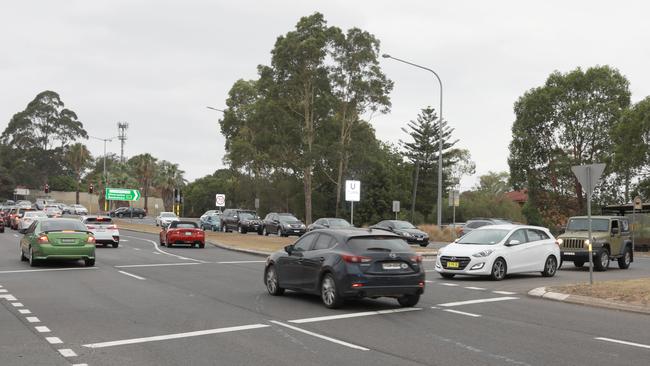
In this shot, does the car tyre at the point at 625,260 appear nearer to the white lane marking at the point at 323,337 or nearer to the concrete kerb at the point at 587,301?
the concrete kerb at the point at 587,301

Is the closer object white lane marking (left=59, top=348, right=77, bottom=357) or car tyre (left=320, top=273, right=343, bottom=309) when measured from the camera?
white lane marking (left=59, top=348, right=77, bottom=357)

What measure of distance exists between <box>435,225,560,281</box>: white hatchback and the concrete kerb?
2.68 meters

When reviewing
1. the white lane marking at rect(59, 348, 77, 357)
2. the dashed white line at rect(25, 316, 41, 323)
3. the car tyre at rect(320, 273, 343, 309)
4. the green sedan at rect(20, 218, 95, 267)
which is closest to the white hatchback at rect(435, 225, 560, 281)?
the car tyre at rect(320, 273, 343, 309)

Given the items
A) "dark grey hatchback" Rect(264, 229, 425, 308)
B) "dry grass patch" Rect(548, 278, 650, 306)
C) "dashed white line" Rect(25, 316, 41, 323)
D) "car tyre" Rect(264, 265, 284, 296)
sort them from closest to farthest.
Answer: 1. "dashed white line" Rect(25, 316, 41, 323)
2. "dark grey hatchback" Rect(264, 229, 425, 308)
3. "dry grass patch" Rect(548, 278, 650, 306)
4. "car tyre" Rect(264, 265, 284, 296)

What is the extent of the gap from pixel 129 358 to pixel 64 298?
6.43m

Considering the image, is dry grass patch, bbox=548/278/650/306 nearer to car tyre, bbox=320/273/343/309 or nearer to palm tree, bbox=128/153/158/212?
car tyre, bbox=320/273/343/309

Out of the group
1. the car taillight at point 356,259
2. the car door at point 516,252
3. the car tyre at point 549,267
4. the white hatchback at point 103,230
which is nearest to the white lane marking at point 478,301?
the car taillight at point 356,259

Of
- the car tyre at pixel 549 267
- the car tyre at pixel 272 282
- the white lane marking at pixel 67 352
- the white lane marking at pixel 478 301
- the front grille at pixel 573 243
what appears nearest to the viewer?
the white lane marking at pixel 67 352

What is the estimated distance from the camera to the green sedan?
20.9 metres

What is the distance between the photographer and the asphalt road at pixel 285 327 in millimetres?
8258

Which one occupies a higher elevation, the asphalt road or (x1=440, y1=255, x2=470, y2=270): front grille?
(x1=440, y1=255, x2=470, y2=270): front grille

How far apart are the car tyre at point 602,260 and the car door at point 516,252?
4675 millimetres

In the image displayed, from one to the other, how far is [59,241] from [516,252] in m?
13.3

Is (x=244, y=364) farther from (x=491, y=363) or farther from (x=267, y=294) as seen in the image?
(x=267, y=294)
